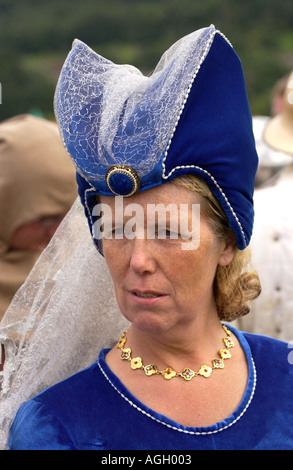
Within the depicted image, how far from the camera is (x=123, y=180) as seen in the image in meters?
1.63

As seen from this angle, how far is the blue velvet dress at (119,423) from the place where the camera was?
171 cm

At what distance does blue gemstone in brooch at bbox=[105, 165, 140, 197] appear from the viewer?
1633mm

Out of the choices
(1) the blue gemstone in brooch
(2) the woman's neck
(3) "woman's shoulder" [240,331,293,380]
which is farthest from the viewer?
(3) "woman's shoulder" [240,331,293,380]

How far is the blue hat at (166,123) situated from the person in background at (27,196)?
1227mm

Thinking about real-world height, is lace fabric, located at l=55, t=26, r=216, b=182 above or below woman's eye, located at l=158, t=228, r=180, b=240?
above

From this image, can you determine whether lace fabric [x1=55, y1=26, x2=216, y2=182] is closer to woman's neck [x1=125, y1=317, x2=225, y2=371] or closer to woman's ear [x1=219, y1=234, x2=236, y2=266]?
woman's ear [x1=219, y1=234, x2=236, y2=266]

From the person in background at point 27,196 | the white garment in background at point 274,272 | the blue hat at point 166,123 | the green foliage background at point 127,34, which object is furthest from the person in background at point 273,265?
the green foliage background at point 127,34

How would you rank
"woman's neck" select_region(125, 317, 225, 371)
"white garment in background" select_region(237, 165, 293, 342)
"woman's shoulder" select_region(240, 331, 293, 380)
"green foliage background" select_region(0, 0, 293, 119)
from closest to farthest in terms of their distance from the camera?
"woman's neck" select_region(125, 317, 225, 371) → "woman's shoulder" select_region(240, 331, 293, 380) → "white garment in background" select_region(237, 165, 293, 342) → "green foliage background" select_region(0, 0, 293, 119)

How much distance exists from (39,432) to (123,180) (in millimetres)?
644

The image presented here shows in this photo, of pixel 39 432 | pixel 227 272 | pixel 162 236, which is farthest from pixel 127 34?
pixel 39 432

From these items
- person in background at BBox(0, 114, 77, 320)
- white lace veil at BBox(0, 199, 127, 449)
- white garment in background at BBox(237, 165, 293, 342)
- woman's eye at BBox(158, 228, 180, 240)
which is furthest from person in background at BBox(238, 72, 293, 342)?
woman's eye at BBox(158, 228, 180, 240)

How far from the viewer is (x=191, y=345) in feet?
6.14

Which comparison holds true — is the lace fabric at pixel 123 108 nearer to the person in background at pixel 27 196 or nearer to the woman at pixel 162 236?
the woman at pixel 162 236

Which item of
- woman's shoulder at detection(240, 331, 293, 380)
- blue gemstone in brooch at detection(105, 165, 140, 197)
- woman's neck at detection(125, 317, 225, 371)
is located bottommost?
woman's shoulder at detection(240, 331, 293, 380)
